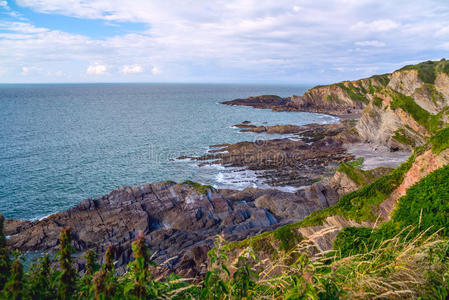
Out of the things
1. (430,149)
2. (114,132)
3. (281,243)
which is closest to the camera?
(281,243)

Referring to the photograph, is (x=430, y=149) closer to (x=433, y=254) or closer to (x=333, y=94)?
(x=433, y=254)

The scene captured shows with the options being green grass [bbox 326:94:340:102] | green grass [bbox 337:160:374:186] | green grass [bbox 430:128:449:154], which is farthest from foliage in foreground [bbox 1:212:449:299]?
green grass [bbox 326:94:340:102]

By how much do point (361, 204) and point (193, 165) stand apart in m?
35.9

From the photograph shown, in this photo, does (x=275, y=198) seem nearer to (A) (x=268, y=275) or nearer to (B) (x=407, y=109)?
(A) (x=268, y=275)

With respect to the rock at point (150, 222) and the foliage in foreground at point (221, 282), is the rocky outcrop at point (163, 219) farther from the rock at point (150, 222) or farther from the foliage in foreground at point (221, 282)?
the foliage in foreground at point (221, 282)

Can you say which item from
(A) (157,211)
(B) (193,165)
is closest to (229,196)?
(A) (157,211)

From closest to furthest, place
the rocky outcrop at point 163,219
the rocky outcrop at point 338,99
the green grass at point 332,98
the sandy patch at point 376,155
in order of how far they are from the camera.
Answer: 1. the rocky outcrop at point 163,219
2. the sandy patch at point 376,155
3. the rocky outcrop at point 338,99
4. the green grass at point 332,98

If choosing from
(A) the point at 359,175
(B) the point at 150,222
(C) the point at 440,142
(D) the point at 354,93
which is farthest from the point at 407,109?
(D) the point at 354,93

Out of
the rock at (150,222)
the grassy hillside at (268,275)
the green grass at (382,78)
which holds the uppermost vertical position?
the green grass at (382,78)

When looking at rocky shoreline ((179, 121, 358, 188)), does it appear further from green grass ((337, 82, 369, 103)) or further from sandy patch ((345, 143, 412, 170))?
green grass ((337, 82, 369, 103))

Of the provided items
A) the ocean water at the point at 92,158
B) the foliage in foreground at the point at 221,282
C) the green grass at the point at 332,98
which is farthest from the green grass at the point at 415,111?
the green grass at the point at 332,98

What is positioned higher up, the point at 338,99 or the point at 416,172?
the point at 338,99

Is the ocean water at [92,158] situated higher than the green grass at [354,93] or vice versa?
the green grass at [354,93]

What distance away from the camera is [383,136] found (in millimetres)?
54719
